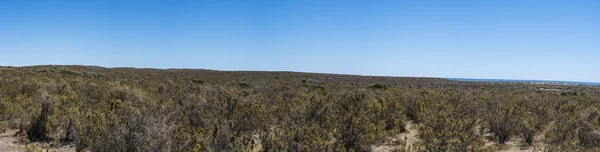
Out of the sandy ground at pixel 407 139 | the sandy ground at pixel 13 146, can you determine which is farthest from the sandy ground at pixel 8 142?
the sandy ground at pixel 407 139

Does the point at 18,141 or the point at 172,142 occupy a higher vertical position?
the point at 172,142

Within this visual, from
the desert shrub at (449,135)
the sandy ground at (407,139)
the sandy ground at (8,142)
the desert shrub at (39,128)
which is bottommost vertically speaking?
the sandy ground at (407,139)

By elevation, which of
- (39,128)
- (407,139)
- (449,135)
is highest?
(449,135)

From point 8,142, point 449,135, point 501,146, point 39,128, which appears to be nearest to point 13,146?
point 8,142

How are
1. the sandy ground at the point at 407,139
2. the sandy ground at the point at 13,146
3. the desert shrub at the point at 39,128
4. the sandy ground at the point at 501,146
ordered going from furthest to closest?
the sandy ground at the point at 501,146, the desert shrub at the point at 39,128, the sandy ground at the point at 407,139, the sandy ground at the point at 13,146

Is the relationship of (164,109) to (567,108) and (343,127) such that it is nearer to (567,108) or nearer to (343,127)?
(343,127)

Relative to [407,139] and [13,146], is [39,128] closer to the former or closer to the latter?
[13,146]

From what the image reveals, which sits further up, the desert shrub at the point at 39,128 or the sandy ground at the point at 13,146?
the desert shrub at the point at 39,128

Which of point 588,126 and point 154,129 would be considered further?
point 588,126

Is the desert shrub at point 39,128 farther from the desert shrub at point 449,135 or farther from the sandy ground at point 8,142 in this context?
the desert shrub at point 449,135

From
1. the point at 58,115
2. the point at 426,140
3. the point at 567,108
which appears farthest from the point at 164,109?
the point at 567,108

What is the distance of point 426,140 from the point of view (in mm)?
5523

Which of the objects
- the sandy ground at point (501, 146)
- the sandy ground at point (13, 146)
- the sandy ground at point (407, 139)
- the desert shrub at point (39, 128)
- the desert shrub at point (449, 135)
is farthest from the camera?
the sandy ground at point (501, 146)

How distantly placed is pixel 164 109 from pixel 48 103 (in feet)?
6.88
